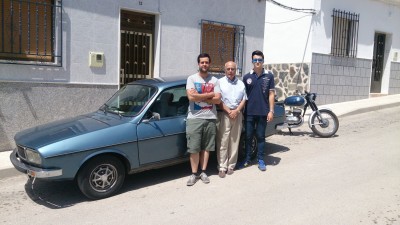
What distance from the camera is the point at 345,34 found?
1359cm

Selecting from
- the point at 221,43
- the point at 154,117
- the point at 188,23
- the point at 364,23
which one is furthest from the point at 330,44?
the point at 154,117

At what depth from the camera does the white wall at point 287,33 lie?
12625 millimetres

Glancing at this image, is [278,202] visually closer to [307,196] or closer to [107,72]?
[307,196]

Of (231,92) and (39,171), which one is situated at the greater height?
(231,92)

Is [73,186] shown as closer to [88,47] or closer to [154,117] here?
[154,117]

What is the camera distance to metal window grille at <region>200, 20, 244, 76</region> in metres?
9.93

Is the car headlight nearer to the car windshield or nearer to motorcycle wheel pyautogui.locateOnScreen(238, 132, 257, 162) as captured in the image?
the car windshield

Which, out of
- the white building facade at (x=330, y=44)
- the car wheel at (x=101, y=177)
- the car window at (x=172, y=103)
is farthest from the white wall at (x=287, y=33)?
the car wheel at (x=101, y=177)

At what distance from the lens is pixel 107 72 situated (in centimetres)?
818

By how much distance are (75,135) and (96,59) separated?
11.9ft

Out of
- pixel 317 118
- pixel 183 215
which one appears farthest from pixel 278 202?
pixel 317 118

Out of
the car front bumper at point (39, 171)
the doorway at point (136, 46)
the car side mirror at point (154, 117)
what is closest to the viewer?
the car front bumper at point (39, 171)

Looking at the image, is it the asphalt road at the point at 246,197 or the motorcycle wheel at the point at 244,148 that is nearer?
the asphalt road at the point at 246,197

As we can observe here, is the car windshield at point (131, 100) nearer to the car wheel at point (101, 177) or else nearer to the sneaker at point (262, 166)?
the car wheel at point (101, 177)
